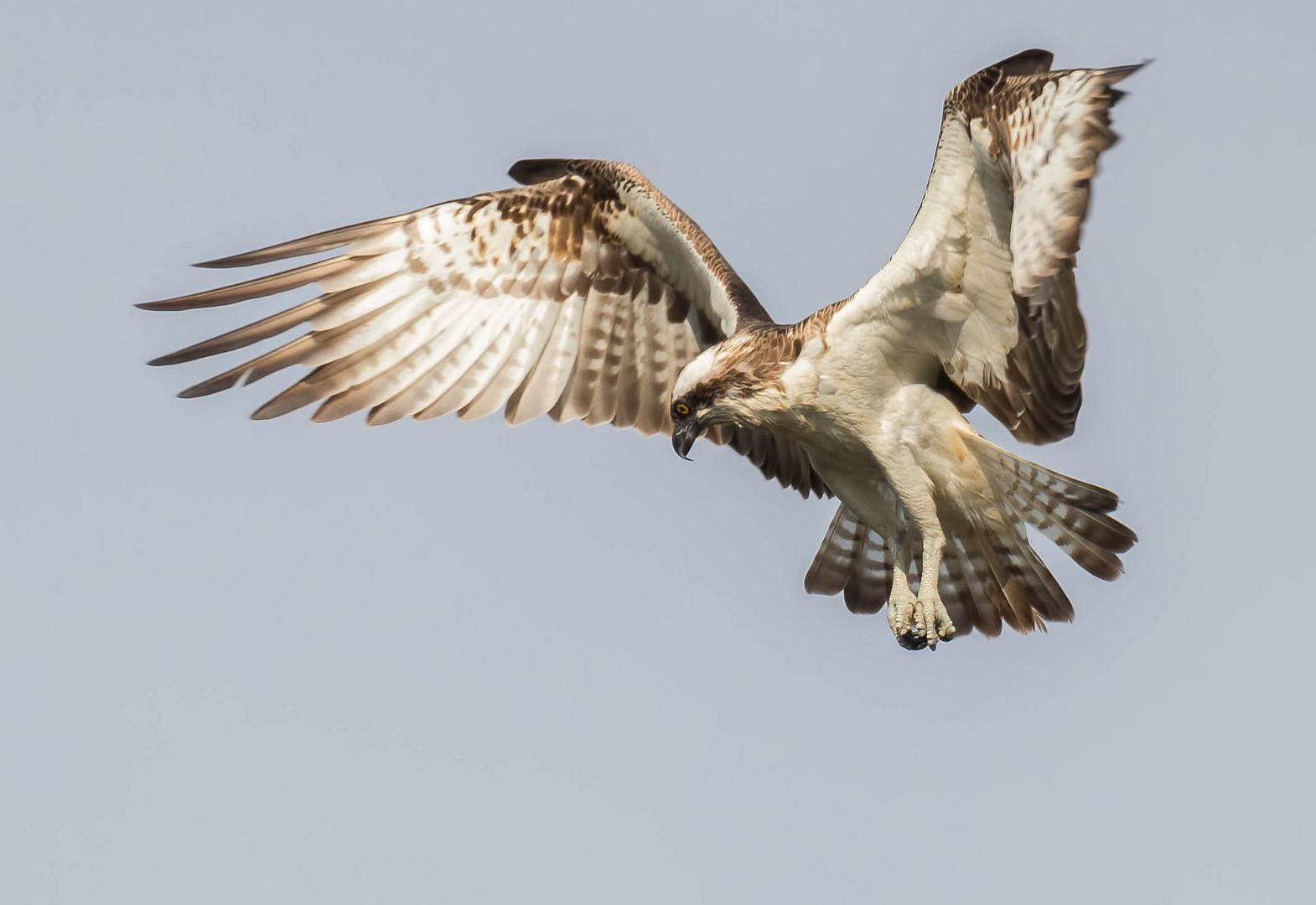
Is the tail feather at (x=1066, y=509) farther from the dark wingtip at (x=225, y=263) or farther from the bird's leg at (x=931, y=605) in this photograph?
the dark wingtip at (x=225, y=263)

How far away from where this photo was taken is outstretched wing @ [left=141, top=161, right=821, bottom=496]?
→ 10375 millimetres

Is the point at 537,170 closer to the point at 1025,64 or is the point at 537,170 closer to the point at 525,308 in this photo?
the point at 525,308

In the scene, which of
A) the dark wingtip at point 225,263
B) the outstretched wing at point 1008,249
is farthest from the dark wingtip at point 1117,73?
the dark wingtip at point 225,263

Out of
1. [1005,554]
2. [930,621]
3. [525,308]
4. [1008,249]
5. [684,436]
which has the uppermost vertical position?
[525,308]

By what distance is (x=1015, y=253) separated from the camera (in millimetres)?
8156

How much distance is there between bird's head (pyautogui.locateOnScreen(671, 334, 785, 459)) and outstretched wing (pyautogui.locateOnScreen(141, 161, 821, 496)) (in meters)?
0.46

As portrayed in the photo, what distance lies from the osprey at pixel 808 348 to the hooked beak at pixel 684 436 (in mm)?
15

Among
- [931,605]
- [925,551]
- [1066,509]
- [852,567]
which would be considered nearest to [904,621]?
[931,605]

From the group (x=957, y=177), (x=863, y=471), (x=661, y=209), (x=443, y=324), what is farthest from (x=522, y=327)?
(x=957, y=177)

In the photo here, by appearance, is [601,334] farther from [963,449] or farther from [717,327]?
[963,449]

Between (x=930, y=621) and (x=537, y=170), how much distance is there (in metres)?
3.49

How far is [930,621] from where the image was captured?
9.55 metres

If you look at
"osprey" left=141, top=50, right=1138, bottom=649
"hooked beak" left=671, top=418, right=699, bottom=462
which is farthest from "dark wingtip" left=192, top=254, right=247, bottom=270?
"hooked beak" left=671, top=418, right=699, bottom=462

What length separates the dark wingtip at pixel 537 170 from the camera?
10.6 metres
